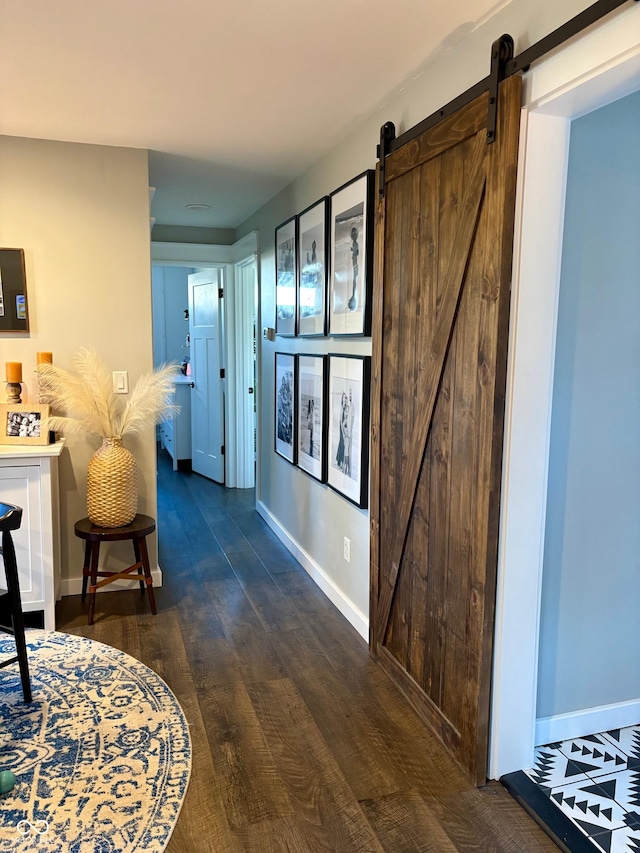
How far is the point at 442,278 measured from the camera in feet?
7.16

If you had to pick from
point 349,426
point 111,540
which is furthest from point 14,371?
point 349,426

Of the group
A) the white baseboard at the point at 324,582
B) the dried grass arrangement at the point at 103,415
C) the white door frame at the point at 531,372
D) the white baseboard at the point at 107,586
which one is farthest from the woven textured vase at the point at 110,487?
the white door frame at the point at 531,372

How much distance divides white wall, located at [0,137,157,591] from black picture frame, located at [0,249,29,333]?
34mm

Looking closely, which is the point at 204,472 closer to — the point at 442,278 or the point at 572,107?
the point at 442,278

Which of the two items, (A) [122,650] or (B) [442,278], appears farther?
(A) [122,650]

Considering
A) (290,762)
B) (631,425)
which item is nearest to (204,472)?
(290,762)

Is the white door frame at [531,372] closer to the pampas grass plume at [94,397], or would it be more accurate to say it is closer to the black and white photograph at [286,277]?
the pampas grass plume at [94,397]

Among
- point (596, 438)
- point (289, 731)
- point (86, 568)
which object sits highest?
point (596, 438)

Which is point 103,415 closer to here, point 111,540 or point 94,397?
point 94,397

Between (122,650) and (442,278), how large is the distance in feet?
6.95

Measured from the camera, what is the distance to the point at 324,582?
3.56 metres

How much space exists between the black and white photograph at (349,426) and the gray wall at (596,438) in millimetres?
1010

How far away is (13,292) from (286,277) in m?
1.59

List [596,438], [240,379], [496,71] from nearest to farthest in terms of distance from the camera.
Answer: [496,71]
[596,438]
[240,379]
